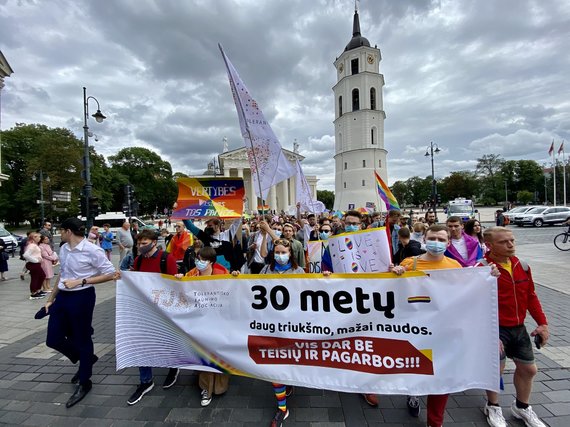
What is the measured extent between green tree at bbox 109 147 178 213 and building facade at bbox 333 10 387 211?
39.1 metres

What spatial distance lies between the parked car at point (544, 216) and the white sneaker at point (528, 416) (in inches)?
1071

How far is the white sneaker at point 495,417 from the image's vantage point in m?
2.57

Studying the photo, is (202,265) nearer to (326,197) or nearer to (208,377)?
(208,377)

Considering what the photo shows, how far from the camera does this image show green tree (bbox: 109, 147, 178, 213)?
204ft

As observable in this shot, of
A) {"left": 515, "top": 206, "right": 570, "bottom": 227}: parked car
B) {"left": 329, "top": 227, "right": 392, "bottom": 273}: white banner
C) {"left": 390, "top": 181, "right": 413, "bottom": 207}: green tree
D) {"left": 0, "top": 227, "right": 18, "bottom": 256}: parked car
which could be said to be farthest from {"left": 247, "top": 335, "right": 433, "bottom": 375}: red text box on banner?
{"left": 390, "top": 181, "right": 413, "bottom": 207}: green tree

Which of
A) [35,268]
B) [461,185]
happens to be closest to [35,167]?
[35,268]

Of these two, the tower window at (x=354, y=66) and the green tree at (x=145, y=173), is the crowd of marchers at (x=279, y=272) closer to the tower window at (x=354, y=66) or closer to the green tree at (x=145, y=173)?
the tower window at (x=354, y=66)

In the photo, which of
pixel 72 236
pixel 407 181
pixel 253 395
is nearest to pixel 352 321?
pixel 253 395

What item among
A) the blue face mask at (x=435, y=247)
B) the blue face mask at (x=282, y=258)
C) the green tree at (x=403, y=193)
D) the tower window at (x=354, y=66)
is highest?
the tower window at (x=354, y=66)

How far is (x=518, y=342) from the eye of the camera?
2572mm

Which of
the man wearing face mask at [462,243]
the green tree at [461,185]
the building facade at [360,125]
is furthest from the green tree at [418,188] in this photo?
the man wearing face mask at [462,243]

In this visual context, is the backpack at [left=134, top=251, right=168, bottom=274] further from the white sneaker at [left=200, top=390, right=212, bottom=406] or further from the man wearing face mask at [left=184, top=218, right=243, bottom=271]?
the white sneaker at [left=200, top=390, right=212, bottom=406]

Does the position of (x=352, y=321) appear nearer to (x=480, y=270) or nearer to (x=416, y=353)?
(x=416, y=353)

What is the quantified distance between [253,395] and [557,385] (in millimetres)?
3280
